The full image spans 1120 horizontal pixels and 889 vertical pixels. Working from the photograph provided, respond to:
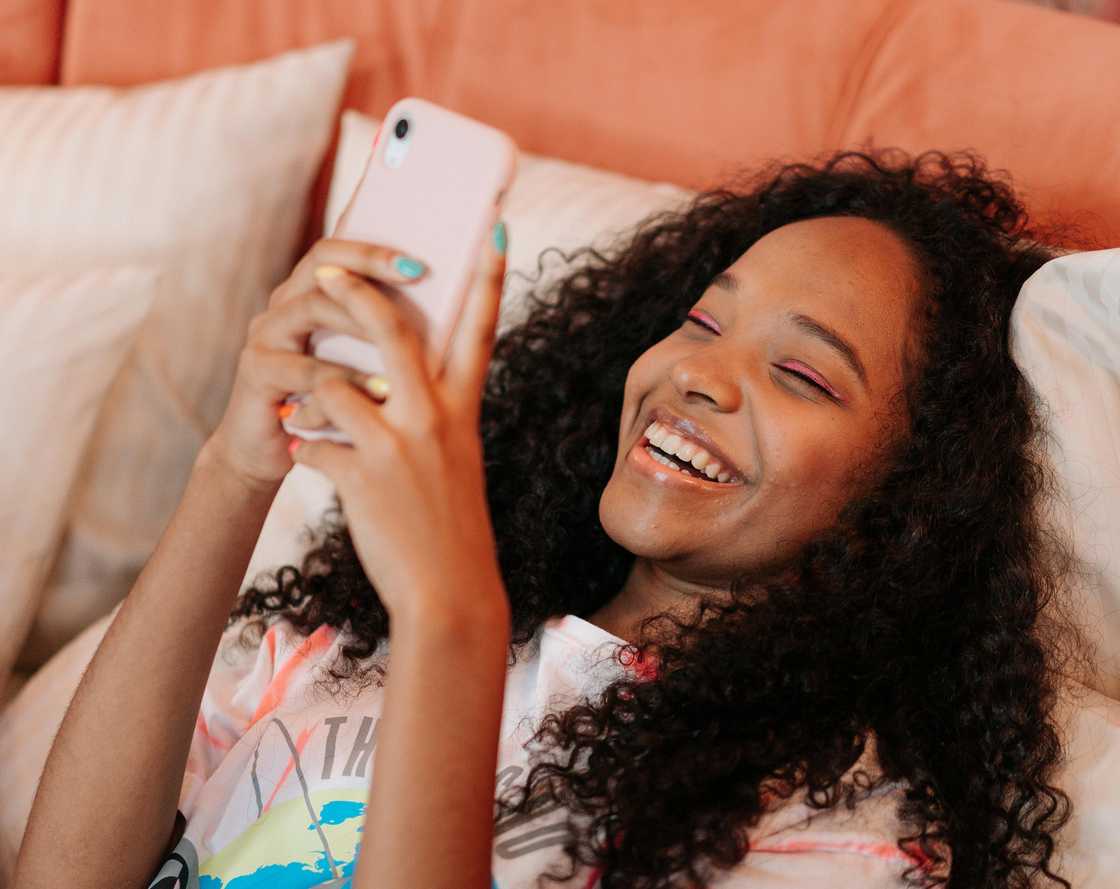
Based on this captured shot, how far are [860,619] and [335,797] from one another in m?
0.46

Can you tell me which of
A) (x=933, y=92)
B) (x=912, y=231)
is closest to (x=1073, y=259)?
(x=912, y=231)

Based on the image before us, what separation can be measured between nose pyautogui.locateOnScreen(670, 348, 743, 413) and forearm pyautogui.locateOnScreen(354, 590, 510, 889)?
0.38m

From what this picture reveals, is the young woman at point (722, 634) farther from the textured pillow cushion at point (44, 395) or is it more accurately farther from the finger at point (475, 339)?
the textured pillow cushion at point (44, 395)

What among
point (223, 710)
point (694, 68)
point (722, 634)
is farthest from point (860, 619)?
point (694, 68)

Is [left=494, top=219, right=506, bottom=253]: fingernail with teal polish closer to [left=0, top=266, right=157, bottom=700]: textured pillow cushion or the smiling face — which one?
the smiling face

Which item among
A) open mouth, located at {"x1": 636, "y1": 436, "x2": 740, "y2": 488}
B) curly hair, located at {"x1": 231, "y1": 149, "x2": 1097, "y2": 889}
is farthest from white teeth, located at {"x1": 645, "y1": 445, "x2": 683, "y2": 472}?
curly hair, located at {"x1": 231, "y1": 149, "x2": 1097, "y2": 889}

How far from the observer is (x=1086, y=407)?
42.7 inches

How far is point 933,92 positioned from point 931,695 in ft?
2.23

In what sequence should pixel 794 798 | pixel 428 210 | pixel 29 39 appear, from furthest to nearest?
1. pixel 29 39
2. pixel 794 798
3. pixel 428 210

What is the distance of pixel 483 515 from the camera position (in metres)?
0.73

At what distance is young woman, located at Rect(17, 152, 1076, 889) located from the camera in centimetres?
93

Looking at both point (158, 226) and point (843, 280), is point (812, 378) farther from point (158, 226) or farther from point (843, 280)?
point (158, 226)

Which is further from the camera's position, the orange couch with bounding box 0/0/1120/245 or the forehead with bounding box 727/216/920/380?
the orange couch with bounding box 0/0/1120/245

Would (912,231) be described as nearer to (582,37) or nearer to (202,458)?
(582,37)
